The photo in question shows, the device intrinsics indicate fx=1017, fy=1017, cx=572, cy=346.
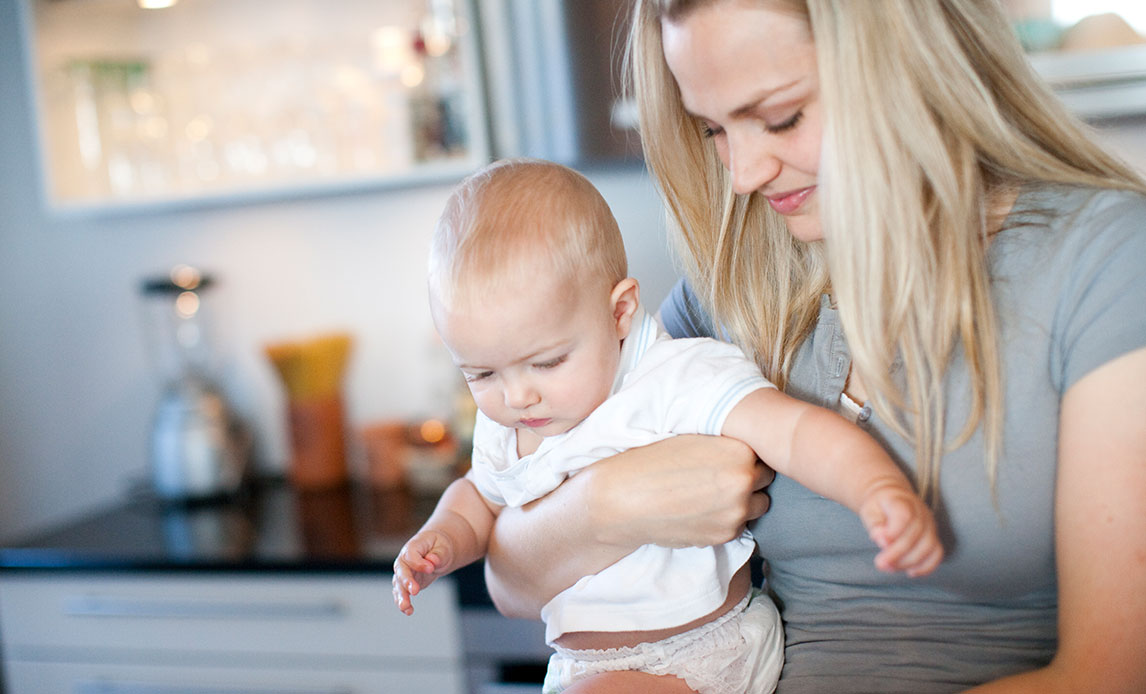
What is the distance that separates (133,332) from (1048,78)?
2490 millimetres

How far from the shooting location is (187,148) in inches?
101

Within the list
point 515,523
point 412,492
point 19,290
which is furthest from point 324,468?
point 515,523

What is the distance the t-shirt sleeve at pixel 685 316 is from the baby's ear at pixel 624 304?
249mm

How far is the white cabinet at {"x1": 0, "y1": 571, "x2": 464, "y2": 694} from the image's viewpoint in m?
2.17

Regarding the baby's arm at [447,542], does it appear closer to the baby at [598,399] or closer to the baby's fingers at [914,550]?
the baby at [598,399]

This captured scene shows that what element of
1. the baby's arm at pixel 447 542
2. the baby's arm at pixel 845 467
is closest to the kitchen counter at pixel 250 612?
the baby's arm at pixel 447 542

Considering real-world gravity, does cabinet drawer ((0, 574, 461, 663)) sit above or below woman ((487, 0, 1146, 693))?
below

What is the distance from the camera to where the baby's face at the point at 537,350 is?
109 cm

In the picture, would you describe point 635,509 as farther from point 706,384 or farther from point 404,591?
point 404,591

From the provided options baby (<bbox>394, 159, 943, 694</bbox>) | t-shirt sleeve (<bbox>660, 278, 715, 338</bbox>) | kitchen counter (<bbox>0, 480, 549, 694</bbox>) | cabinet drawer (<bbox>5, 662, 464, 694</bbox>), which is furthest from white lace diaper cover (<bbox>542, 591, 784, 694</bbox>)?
cabinet drawer (<bbox>5, 662, 464, 694</bbox>)

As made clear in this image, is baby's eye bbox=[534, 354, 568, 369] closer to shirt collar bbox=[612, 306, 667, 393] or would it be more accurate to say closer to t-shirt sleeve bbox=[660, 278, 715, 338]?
shirt collar bbox=[612, 306, 667, 393]

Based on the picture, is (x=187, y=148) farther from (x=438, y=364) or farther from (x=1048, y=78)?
(x=1048, y=78)

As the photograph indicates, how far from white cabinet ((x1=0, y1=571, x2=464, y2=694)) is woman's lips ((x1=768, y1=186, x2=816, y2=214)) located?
4.03 feet

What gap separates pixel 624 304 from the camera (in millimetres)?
1198
